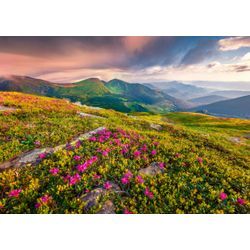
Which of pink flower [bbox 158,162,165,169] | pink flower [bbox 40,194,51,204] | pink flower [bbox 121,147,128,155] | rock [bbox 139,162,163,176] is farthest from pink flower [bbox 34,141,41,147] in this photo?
pink flower [bbox 158,162,165,169]

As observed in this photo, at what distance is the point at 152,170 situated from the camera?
7.01m

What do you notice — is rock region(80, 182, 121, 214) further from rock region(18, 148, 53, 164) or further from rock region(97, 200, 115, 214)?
rock region(18, 148, 53, 164)

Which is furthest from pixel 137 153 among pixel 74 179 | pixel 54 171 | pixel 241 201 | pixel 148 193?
pixel 241 201

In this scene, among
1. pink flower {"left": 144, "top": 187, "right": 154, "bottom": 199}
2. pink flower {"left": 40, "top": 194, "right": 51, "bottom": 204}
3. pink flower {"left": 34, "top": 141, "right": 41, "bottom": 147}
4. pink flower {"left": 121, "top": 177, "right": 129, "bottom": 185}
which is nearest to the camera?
pink flower {"left": 40, "top": 194, "right": 51, "bottom": 204}

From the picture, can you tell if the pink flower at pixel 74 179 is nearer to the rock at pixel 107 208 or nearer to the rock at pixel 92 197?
the rock at pixel 92 197

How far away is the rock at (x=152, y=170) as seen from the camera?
6.75 m

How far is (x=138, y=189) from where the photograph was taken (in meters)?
5.56

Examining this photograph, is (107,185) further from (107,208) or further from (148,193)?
(148,193)

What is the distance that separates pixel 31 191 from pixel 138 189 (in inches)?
141

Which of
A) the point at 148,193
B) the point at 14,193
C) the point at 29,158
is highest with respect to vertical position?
the point at 29,158

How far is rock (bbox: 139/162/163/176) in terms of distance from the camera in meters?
6.75

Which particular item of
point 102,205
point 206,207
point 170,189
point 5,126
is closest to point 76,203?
point 102,205

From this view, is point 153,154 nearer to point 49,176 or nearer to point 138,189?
Result: point 138,189

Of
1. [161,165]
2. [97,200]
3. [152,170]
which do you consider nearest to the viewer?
[97,200]
